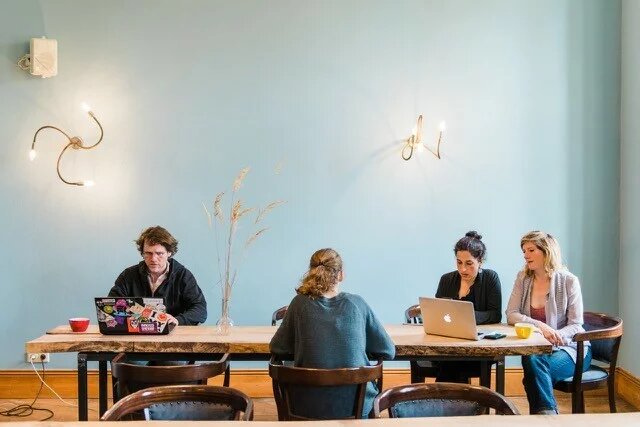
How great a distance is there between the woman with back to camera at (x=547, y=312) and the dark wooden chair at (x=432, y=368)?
0.89 ft

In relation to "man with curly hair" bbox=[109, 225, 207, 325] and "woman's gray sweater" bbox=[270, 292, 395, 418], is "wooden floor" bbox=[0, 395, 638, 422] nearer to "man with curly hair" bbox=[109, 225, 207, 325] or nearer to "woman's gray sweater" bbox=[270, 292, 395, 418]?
"man with curly hair" bbox=[109, 225, 207, 325]

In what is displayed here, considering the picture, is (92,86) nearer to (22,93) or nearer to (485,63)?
(22,93)

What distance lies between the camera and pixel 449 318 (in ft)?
12.2

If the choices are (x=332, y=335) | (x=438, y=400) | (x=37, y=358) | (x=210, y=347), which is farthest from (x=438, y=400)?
(x=37, y=358)

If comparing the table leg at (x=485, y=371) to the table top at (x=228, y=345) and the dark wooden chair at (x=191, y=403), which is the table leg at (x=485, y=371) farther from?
the dark wooden chair at (x=191, y=403)

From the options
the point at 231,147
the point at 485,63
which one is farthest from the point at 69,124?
the point at 485,63

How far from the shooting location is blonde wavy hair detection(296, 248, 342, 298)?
3326mm

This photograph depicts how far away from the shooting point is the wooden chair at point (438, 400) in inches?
93.4

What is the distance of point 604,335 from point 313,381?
5.62 ft

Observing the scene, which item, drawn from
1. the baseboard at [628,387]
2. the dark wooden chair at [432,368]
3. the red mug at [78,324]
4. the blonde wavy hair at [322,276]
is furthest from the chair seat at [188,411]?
the baseboard at [628,387]

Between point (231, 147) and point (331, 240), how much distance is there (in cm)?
92

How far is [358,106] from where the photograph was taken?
5.32 m

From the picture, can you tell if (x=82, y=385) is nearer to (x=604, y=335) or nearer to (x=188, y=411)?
(x=188, y=411)

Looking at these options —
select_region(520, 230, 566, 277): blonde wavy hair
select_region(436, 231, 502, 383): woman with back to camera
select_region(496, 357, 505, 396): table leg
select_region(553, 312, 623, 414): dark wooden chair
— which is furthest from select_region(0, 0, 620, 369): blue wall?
select_region(496, 357, 505, 396): table leg
